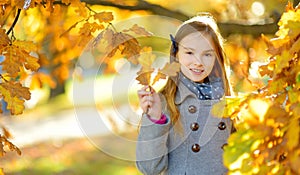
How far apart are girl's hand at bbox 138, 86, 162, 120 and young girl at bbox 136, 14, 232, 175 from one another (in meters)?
0.16

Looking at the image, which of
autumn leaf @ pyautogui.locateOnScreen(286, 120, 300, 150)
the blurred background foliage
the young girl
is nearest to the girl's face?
the young girl

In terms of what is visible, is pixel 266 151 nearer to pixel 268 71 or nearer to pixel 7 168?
pixel 268 71

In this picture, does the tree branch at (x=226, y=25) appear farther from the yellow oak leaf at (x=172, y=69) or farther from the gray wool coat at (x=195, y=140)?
the yellow oak leaf at (x=172, y=69)

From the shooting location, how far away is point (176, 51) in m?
1.95

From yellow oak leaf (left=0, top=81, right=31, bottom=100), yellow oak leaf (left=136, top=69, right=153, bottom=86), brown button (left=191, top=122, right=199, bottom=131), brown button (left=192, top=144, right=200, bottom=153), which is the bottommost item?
brown button (left=192, top=144, right=200, bottom=153)

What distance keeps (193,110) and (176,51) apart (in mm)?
180

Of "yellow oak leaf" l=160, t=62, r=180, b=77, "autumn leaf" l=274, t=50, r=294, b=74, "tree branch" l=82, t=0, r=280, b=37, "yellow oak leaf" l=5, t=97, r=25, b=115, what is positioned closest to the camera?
"autumn leaf" l=274, t=50, r=294, b=74

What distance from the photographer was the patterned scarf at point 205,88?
6.36 feet

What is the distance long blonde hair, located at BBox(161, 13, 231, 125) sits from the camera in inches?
76.2

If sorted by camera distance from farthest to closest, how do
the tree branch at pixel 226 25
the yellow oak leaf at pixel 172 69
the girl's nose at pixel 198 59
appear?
the tree branch at pixel 226 25 < the girl's nose at pixel 198 59 < the yellow oak leaf at pixel 172 69

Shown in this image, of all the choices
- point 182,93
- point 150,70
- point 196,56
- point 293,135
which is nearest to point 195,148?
point 182,93

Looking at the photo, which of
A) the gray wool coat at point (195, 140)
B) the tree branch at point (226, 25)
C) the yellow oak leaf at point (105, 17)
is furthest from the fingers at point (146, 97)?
the tree branch at point (226, 25)

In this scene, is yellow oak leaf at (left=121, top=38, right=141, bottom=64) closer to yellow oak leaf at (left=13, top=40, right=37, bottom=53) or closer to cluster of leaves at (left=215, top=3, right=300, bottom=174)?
yellow oak leaf at (left=13, top=40, right=37, bottom=53)

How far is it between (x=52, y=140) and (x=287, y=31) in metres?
7.57
